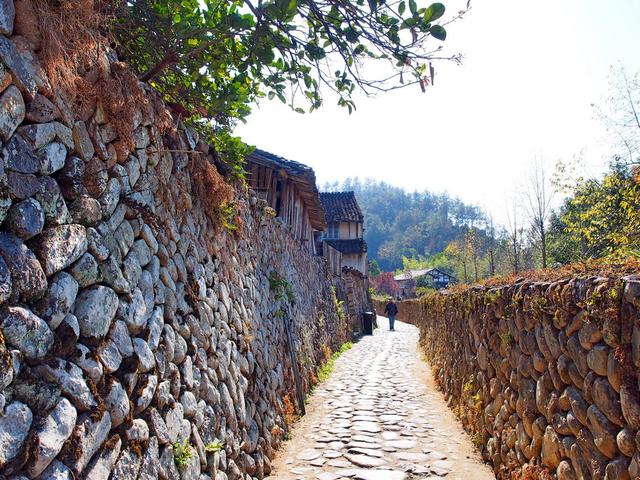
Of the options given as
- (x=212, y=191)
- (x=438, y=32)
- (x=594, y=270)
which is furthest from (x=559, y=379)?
(x=212, y=191)

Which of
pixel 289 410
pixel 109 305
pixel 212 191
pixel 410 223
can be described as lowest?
pixel 289 410

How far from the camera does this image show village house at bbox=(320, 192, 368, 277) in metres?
28.0

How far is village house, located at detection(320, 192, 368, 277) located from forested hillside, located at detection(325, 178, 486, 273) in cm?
5205

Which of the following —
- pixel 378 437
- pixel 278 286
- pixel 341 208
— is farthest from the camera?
pixel 341 208

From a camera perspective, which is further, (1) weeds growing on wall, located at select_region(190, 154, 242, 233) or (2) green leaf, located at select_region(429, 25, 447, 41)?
(1) weeds growing on wall, located at select_region(190, 154, 242, 233)

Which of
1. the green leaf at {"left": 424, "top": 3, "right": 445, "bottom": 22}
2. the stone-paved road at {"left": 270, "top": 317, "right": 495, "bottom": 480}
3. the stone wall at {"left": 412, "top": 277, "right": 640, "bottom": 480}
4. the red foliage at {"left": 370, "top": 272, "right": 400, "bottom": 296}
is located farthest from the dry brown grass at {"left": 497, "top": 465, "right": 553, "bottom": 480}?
the red foliage at {"left": 370, "top": 272, "right": 400, "bottom": 296}

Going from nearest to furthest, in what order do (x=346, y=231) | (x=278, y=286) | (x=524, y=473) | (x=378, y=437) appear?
(x=524, y=473) → (x=378, y=437) → (x=278, y=286) → (x=346, y=231)

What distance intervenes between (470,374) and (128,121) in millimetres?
5830

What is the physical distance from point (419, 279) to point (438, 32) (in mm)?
52044

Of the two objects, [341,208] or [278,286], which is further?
[341,208]

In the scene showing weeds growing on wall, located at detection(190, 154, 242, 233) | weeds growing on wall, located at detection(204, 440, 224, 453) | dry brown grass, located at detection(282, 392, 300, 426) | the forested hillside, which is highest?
the forested hillside

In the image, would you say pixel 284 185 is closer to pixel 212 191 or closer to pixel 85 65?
pixel 212 191

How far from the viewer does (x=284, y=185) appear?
11.1 m

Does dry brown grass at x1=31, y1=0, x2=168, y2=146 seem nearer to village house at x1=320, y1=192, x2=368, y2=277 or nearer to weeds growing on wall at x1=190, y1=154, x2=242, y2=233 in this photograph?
weeds growing on wall at x1=190, y1=154, x2=242, y2=233
